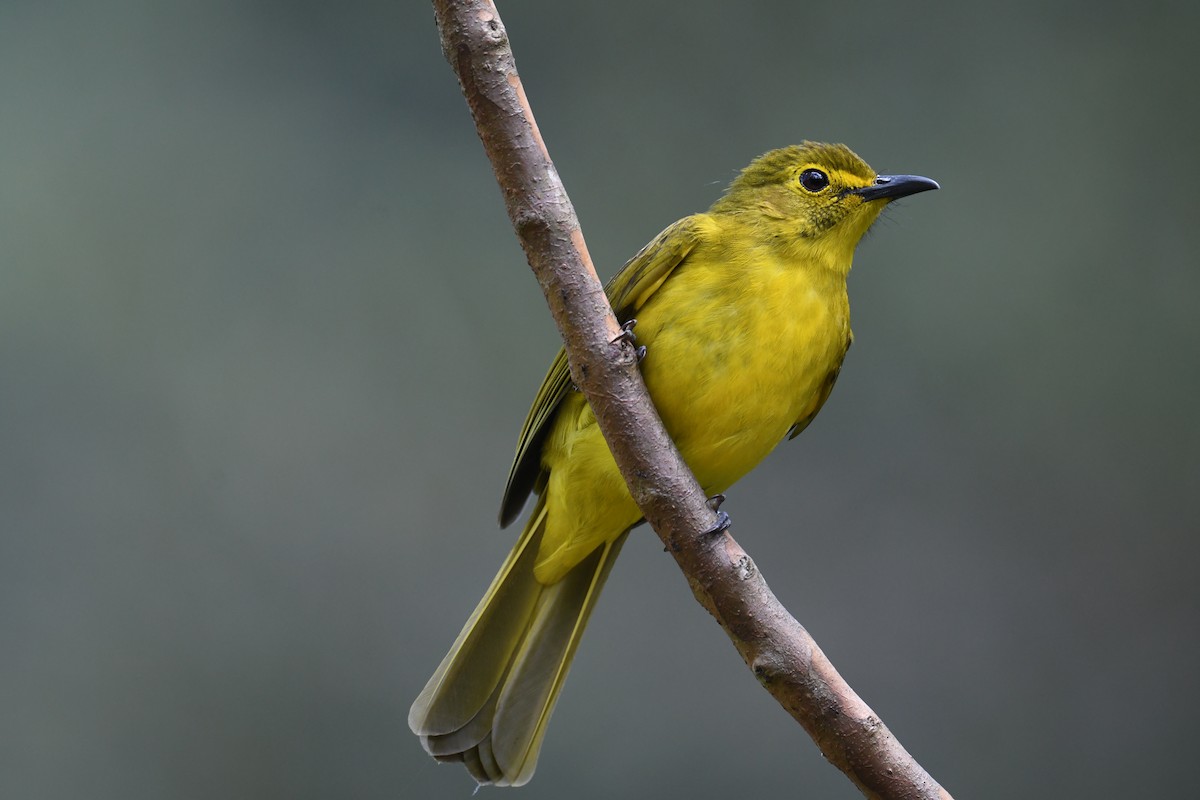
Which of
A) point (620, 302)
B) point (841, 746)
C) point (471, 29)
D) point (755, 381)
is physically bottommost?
point (841, 746)

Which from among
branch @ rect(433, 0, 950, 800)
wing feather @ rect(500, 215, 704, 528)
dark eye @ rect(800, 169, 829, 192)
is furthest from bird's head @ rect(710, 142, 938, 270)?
branch @ rect(433, 0, 950, 800)

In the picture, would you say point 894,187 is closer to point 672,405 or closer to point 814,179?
point 814,179

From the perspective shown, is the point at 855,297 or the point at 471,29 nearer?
the point at 471,29

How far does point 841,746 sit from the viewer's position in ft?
6.14

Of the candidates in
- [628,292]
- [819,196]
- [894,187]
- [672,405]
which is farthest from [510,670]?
[894,187]

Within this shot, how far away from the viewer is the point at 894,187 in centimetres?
243

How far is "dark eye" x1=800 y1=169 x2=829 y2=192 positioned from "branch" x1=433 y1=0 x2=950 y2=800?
0.78 meters

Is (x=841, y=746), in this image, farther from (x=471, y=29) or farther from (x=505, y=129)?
(x=471, y=29)

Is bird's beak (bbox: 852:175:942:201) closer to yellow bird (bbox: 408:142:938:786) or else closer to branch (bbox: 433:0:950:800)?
yellow bird (bbox: 408:142:938:786)

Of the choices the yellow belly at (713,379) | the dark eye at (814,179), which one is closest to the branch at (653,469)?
the yellow belly at (713,379)

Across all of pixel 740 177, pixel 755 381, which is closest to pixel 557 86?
pixel 740 177

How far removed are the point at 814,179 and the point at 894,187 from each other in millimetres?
153

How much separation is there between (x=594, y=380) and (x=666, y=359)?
13.4 inches

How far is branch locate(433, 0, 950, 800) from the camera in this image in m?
1.73
